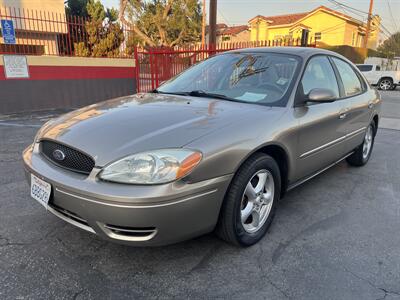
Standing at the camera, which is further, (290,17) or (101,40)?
(290,17)

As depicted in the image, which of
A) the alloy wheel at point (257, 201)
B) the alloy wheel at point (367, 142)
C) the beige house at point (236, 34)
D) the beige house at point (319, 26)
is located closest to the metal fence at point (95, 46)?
the alloy wheel at point (367, 142)

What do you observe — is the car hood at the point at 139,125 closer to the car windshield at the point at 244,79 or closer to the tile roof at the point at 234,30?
the car windshield at the point at 244,79

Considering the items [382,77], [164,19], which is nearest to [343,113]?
[382,77]

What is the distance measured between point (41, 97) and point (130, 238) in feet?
27.3

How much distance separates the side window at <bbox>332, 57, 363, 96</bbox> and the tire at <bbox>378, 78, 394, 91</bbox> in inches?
694

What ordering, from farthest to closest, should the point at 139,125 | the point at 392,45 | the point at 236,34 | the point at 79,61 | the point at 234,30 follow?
1. the point at 234,30
2. the point at 236,34
3. the point at 392,45
4. the point at 79,61
5. the point at 139,125

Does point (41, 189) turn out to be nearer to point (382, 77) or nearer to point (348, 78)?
point (348, 78)

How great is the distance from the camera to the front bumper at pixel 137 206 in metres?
2.00

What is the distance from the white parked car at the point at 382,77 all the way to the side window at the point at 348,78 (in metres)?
17.4

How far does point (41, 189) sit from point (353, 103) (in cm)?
338

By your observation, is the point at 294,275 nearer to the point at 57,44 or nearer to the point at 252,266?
the point at 252,266

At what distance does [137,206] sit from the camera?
1.98 meters

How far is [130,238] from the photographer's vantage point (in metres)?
2.12

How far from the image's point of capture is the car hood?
2.18 metres
